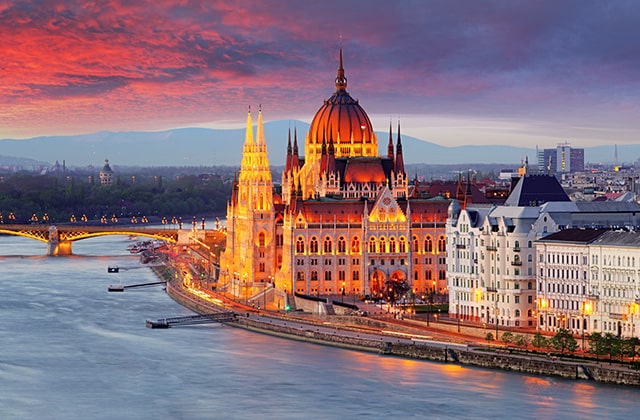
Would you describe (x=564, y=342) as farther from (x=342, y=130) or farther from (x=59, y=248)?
(x=59, y=248)

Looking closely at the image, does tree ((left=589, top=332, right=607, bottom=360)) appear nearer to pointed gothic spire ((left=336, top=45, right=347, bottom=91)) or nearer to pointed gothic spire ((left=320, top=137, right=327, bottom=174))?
pointed gothic spire ((left=320, top=137, right=327, bottom=174))

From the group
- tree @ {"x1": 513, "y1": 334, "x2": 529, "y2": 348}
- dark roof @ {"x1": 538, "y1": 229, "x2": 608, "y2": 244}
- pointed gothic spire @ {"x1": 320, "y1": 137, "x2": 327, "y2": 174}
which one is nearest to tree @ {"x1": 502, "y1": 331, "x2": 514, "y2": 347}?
tree @ {"x1": 513, "y1": 334, "x2": 529, "y2": 348}

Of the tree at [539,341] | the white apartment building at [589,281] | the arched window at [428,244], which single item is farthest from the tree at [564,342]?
the arched window at [428,244]

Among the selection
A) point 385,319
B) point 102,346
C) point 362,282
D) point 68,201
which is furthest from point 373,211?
point 68,201

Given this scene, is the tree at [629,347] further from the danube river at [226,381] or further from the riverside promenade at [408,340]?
the danube river at [226,381]

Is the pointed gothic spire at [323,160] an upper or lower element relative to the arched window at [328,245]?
upper

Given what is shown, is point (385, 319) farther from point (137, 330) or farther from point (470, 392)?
point (470, 392)

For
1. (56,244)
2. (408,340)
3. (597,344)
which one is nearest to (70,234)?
(56,244)
